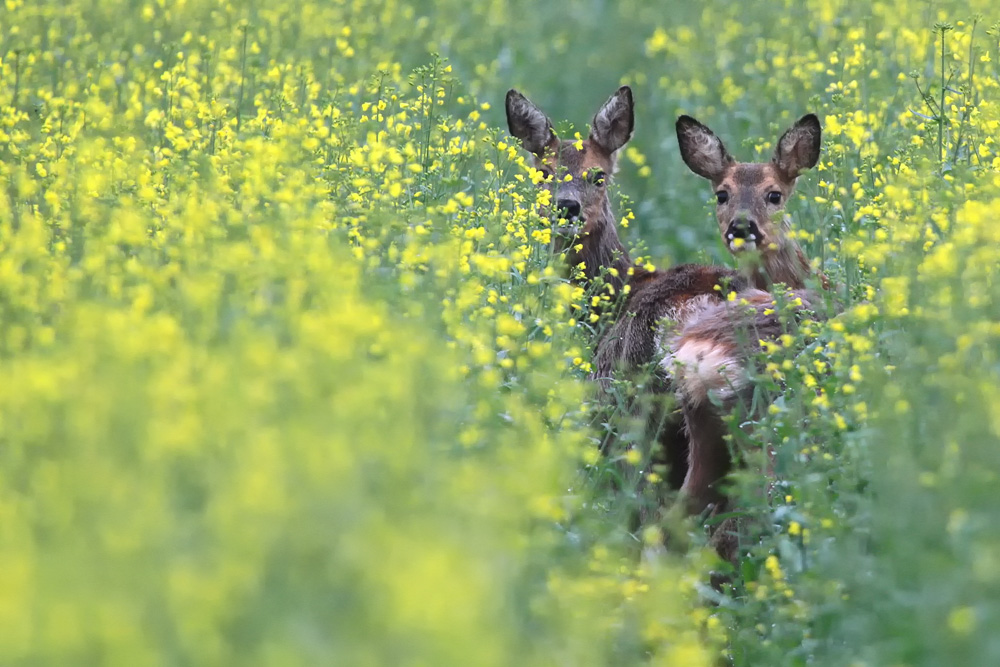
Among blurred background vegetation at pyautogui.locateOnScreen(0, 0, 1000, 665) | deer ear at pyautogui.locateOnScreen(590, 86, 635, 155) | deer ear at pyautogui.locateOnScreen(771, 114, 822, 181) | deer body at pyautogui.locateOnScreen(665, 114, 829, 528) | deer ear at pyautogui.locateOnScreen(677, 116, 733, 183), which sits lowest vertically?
blurred background vegetation at pyautogui.locateOnScreen(0, 0, 1000, 665)

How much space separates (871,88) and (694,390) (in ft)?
13.4

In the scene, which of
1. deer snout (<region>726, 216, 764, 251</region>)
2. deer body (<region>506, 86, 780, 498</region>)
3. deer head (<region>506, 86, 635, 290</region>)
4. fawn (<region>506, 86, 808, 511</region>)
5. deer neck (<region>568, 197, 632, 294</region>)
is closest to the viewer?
fawn (<region>506, 86, 808, 511</region>)

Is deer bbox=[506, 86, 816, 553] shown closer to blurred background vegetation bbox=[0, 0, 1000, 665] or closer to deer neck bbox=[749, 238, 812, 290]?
blurred background vegetation bbox=[0, 0, 1000, 665]

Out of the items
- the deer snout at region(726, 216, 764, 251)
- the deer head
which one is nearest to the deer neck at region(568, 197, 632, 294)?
the deer head

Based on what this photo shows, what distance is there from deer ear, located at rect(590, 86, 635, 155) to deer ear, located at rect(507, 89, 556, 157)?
0.28 meters

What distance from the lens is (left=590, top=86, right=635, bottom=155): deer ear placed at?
380 inches

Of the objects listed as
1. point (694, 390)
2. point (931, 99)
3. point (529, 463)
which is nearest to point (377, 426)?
point (529, 463)

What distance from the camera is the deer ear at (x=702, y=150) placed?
923cm

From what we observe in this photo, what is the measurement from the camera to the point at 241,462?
351 cm

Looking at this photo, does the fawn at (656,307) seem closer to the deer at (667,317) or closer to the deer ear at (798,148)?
the deer at (667,317)

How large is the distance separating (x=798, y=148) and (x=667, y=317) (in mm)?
1790

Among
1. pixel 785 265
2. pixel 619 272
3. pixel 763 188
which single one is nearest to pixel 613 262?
pixel 619 272

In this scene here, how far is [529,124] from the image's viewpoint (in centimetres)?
964

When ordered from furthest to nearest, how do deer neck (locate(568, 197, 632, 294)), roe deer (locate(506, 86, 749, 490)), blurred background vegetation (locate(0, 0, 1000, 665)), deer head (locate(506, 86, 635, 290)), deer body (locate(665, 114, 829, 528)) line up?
deer neck (locate(568, 197, 632, 294)) < deer head (locate(506, 86, 635, 290)) < roe deer (locate(506, 86, 749, 490)) < deer body (locate(665, 114, 829, 528)) < blurred background vegetation (locate(0, 0, 1000, 665))
